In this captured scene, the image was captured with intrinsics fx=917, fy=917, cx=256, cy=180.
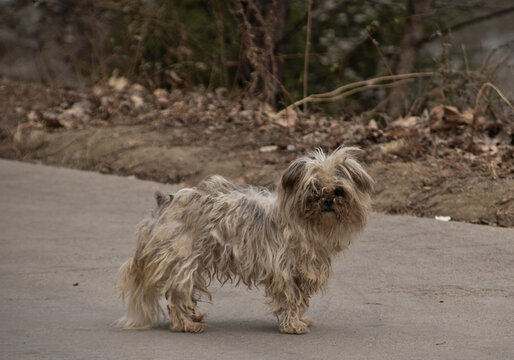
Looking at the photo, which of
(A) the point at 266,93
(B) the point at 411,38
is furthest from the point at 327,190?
(B) the point at 411,38

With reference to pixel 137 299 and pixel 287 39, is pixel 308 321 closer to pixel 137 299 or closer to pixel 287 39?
pixel 137 299

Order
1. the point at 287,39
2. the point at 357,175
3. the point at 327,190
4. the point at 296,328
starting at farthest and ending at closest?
the point at 287,39 < the point at 296,328 < the point at 357,175 < the point at 327,190

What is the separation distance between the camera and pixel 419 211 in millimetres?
10445

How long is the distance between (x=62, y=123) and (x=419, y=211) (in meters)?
8.59

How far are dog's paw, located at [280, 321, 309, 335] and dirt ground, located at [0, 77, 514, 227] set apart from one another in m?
3.90

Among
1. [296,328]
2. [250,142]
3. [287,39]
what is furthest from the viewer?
[287,39]

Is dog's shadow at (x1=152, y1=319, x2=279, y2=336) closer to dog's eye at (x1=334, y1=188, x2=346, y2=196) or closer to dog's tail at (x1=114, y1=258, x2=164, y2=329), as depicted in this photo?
dog's tail at (x1=114, y1=258, x2=164, y2=329)

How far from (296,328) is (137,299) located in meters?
1.19

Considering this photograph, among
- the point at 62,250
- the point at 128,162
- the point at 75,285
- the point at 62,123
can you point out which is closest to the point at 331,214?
the point at 75,285

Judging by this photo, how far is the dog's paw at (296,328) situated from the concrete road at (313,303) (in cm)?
9

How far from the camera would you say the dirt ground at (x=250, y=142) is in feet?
35.1

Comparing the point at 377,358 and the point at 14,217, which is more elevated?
the point at 377,358

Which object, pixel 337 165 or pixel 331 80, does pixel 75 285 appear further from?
pixel 331 80

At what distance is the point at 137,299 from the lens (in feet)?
21.9
